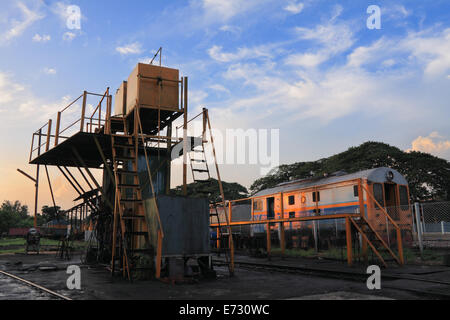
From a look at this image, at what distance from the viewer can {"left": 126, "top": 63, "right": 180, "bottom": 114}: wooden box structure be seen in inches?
525

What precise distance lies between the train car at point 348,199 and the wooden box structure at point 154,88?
911 centimetres

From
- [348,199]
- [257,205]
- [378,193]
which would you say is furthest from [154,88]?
[257,205]

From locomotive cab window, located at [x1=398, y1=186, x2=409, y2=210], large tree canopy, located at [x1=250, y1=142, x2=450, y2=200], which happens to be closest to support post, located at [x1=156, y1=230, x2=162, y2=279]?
locomotive cab window, located at [x1=398, y1=186, x2=409, y2=210]

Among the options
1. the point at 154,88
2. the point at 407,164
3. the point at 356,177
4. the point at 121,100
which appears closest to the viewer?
the point at 154,88

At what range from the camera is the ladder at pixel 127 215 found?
10734 mm

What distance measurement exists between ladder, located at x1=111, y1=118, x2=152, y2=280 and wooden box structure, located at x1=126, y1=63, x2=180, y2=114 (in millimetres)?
1382

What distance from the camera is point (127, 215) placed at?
11938 mm

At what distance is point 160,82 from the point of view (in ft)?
44.7

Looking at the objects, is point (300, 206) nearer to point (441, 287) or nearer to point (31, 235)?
point (441, 287)

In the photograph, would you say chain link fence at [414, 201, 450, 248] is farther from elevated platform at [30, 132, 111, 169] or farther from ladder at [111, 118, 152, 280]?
elevated platform at [30, 132, 111, 169]

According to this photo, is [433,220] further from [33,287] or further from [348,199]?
[33,287]

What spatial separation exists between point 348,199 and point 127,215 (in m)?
12.0

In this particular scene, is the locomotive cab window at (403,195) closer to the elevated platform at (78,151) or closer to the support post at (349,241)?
the support post at (349,241)
